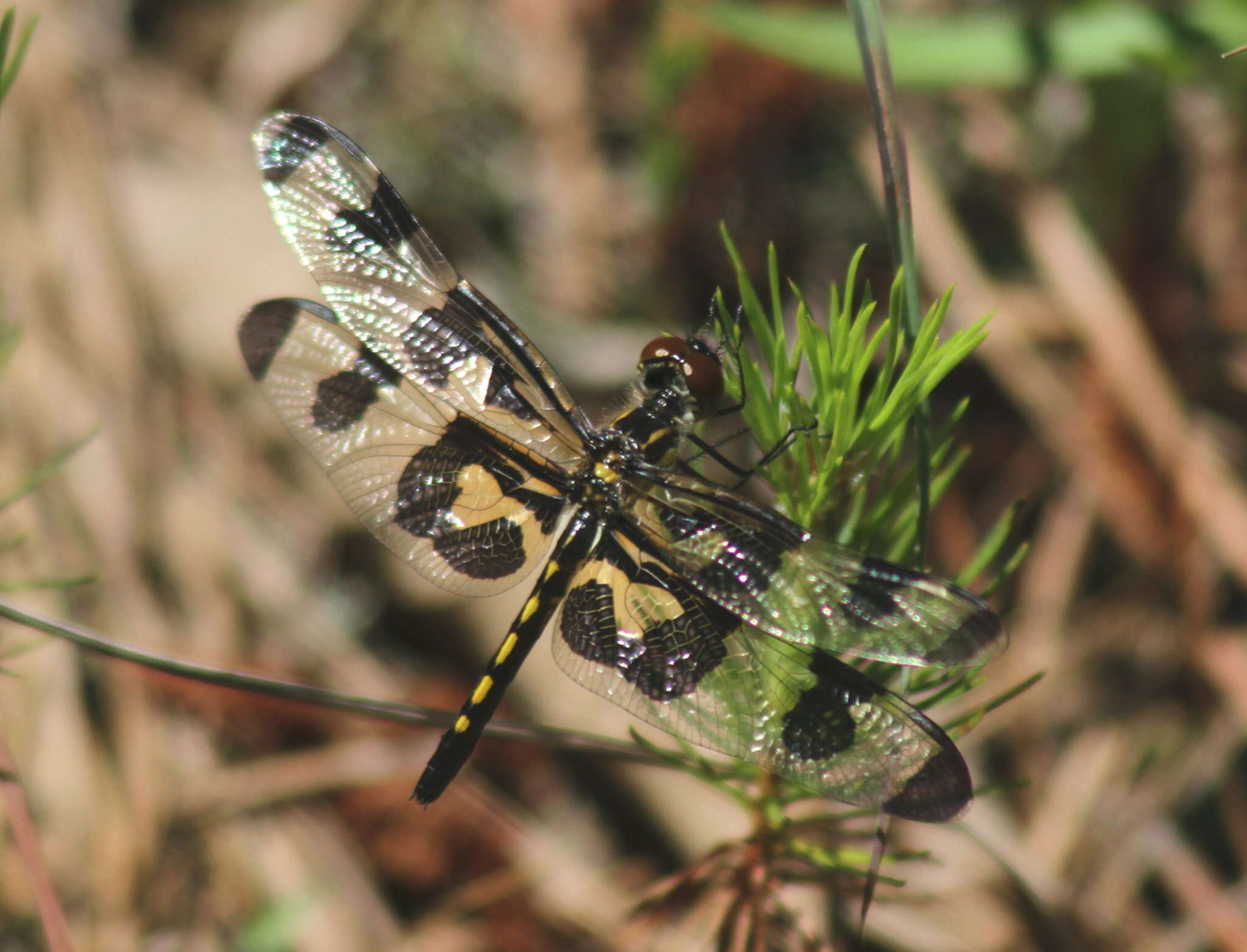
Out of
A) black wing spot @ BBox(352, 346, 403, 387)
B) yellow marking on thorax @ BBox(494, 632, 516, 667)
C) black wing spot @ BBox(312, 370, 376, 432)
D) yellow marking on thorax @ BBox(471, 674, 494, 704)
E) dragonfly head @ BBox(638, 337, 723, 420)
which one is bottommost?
yellow marking on thorax @ BBox(471, 674, 494, 704)

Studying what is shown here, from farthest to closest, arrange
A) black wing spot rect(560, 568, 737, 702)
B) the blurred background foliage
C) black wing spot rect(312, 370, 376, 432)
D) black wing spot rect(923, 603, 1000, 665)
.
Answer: the blurred background foliage → black wing spot rect(312, 370, 376, 432) → black wing spot rect(560, 568, 737, 702) → black wing spot rect(923, 603, 1000, 665)

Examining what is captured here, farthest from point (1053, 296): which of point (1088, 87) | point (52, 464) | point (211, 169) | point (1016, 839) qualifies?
point (211, 169)

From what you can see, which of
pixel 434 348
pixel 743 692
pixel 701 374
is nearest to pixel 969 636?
pixel 743 692

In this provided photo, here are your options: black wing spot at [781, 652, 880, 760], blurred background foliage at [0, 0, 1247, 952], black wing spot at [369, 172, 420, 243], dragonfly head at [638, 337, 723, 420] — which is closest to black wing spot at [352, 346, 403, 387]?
black wing spot at [369, 172, 420, 243]

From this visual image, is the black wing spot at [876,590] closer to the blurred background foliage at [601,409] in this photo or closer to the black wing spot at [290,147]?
the blurred background foliage at [601,409]

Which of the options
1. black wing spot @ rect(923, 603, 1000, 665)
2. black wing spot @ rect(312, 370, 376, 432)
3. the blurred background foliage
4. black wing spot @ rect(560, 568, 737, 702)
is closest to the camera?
black wing spot @ rect(923, 603, 1000, 665)

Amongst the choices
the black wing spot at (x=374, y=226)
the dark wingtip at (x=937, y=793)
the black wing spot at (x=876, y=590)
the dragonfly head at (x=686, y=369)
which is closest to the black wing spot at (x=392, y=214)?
the black wing spot at (x=374, y=226)

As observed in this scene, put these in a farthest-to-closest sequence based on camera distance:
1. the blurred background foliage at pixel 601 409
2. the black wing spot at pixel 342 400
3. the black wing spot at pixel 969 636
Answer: the blurred background foliage at pixel 601 409
the black wing spot at pixel 342 400
the black wing spot at pixel 969 636

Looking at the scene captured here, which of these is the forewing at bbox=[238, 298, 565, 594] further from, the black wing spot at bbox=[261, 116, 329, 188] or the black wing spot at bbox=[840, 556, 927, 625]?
the black wing spot at bbox=[840, 556, 927, 625]

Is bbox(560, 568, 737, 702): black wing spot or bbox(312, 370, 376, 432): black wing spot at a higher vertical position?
bbox(312, 370, 376, 432): black wing spot
